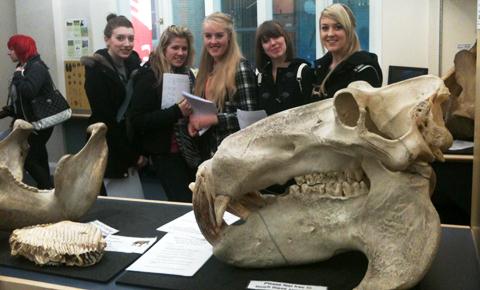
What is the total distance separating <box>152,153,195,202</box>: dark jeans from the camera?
2488 mm

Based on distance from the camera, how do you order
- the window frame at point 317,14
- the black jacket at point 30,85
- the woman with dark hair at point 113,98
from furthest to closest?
the window frame at point 317,14 → the black jacket at point 30,85 → the woman with dark hair at point 113,98

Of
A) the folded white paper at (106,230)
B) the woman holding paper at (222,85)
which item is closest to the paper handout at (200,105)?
the woman holding paper at (222,85)

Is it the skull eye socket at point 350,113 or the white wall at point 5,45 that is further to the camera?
the white wall at point 5,45

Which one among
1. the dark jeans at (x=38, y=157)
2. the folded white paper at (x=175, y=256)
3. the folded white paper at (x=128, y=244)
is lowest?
the dark jeans at (x=38, y=157)

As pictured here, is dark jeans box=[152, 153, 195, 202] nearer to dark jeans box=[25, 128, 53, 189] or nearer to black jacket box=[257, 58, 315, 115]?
black jacket box=[257, 58, 315, 115]

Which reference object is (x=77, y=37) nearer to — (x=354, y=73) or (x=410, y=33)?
(x=410, y=33)

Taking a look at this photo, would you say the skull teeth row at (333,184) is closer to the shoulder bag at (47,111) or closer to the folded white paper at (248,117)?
the folded white paper at (248,117)

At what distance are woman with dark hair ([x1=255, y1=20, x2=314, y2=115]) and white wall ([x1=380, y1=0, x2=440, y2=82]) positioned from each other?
159 centimetres

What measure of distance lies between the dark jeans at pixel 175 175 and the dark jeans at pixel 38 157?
1589mm

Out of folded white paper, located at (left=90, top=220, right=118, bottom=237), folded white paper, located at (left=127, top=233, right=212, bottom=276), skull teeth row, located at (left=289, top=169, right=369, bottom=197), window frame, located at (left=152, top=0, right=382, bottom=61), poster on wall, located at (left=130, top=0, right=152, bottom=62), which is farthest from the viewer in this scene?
poster on wall, located at (left=130, top=0, right=152, bottom=62)

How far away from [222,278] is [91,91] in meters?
1.83

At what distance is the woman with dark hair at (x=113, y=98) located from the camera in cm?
275

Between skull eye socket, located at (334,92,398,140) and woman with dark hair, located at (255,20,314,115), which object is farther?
woman with dark hair, located at (255,20,314,115)

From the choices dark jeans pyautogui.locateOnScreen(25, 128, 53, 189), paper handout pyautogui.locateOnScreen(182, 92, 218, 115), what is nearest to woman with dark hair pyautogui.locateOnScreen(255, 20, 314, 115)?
paper handout pyautogui.locateOnScreen(182, 92, 218, 115)
